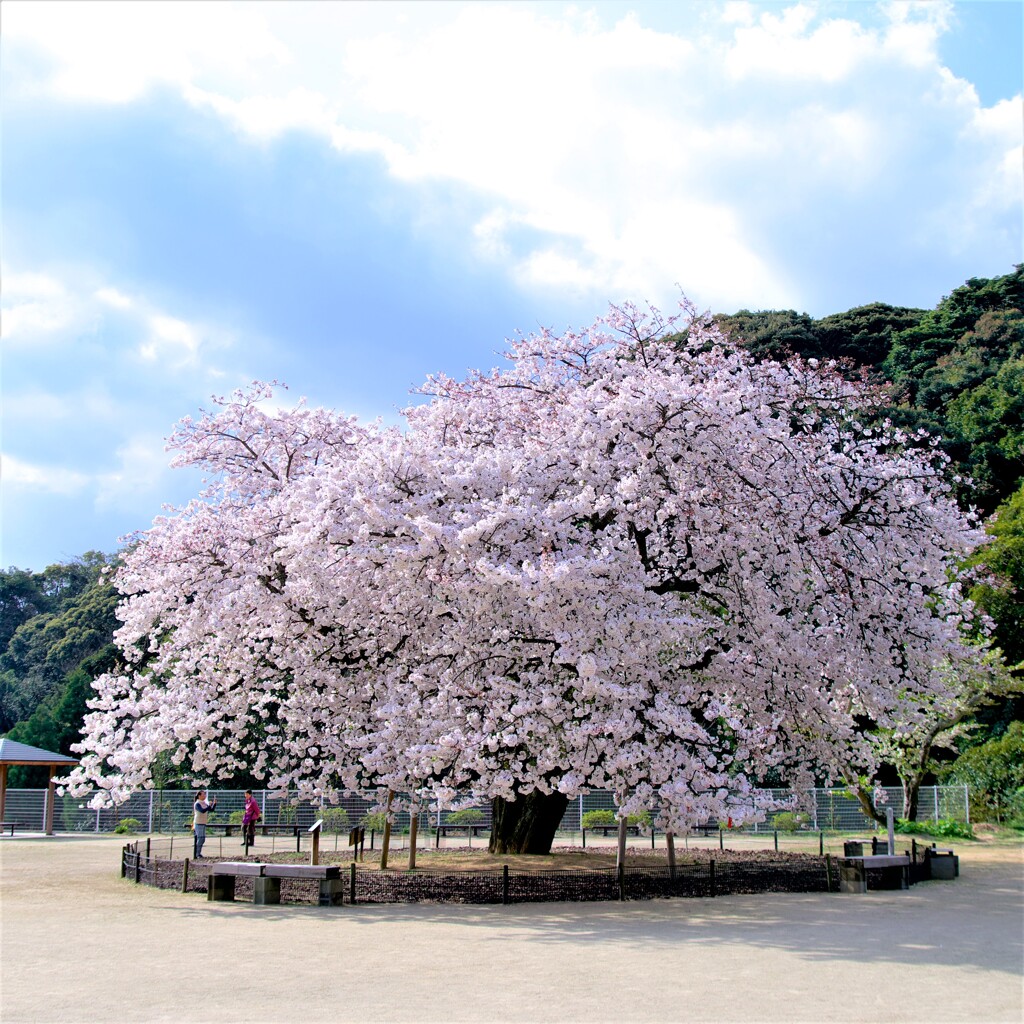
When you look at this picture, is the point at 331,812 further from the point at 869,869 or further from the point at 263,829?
the point at 869,869

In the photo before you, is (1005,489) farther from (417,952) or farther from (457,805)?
(417,952)

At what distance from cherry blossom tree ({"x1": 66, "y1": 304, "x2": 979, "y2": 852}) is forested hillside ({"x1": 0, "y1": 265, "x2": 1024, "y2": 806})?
17.3m

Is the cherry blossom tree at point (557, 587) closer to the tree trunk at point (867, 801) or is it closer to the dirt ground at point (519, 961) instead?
the dirt ground at point (519, 961)

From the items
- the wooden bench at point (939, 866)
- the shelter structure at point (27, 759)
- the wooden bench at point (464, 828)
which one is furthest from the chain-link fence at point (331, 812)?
the wooden bench at point (939, 866)

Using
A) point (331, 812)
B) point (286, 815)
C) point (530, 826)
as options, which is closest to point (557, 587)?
point (530, 826)

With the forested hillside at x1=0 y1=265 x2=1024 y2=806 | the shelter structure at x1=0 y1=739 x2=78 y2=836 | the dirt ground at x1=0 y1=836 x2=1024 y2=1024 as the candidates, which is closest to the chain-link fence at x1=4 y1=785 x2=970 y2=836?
the shelter structure at x1=0 y1=739 x2=78 y2=836

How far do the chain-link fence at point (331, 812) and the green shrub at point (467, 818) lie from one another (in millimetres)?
34

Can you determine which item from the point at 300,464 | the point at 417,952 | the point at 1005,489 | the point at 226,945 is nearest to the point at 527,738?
the point at 417,952

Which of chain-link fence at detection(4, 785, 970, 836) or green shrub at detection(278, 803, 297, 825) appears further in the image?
Result: green shrub at detection(278, 803, 297, 825)

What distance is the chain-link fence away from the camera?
29859 millimetres

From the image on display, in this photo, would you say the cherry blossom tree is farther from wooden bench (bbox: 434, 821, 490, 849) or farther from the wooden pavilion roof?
the wooden pavilion roof

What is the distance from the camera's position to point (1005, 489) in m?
45.6

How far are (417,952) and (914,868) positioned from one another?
10.6 metres

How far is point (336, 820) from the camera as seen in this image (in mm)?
29281
